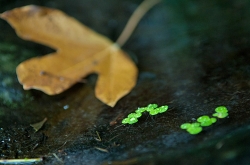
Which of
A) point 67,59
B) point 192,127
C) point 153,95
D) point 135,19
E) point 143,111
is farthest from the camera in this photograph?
point 135,19

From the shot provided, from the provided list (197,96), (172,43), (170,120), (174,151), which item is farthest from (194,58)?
(174,151)

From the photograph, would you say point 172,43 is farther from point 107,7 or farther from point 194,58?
point 107,7

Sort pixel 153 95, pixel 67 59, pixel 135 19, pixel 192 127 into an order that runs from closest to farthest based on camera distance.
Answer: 1. pixel 192 127
2. pixel 153 95
3. pixel 67 59
4. pixel 135 19

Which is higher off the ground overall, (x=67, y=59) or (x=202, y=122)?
(x=202, y=122)

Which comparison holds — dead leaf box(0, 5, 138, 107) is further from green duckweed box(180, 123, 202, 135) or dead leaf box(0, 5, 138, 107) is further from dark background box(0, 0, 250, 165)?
green duckweed box(180, 123, 202, 135)

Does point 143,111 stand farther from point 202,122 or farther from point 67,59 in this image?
point 67,59

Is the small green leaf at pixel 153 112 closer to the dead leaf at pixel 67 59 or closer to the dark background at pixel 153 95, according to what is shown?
the dark background at pixel 153 95

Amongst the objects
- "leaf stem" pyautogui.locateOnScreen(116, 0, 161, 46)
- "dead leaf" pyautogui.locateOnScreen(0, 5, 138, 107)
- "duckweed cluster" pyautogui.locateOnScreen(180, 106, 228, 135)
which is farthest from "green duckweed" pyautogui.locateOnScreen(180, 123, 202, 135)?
"leaf stem" pyautogui.locateOnScreen(116, 0, 161, 46)

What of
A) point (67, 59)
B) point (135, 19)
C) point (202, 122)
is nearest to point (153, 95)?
point (202, 122)

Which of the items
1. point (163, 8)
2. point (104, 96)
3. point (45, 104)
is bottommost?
point (45, 104)
